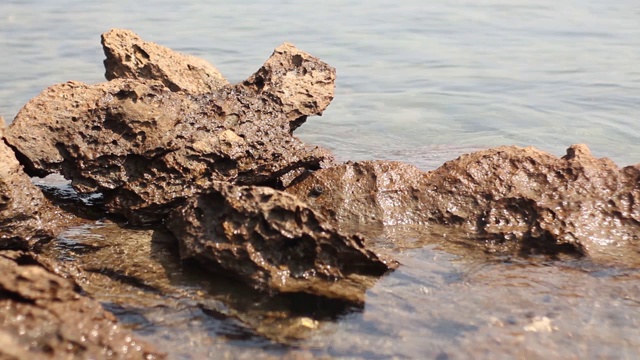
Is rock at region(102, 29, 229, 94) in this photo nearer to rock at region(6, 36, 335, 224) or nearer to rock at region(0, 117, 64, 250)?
rock at region(6, 36, 335, 224)

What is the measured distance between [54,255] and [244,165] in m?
1.31

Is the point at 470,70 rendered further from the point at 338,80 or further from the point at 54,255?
the point at 54,255

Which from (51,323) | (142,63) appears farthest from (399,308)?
(142,63)

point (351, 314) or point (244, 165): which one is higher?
point (244, 165)

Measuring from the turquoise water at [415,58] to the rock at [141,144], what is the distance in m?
2.87

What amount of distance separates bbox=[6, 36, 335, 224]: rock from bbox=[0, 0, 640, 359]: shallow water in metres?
0.38

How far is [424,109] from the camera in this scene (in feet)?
33.9

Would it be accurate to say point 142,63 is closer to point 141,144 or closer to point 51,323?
point 141,144

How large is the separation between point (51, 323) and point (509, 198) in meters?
2.93

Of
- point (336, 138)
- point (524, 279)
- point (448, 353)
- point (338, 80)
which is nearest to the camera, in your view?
point (448, 353)

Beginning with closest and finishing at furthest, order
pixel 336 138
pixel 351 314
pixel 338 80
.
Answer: pixel 351 314, pixel 336 138, pixel 338 80

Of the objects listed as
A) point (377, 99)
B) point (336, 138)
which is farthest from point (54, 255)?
point (377, 99)

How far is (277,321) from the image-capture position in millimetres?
3891

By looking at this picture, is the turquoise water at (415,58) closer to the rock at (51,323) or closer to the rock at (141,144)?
the rock at (141,144)
